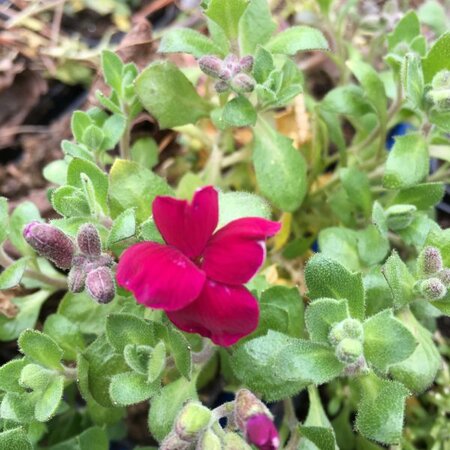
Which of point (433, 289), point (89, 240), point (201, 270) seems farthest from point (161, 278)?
point (433, 289)

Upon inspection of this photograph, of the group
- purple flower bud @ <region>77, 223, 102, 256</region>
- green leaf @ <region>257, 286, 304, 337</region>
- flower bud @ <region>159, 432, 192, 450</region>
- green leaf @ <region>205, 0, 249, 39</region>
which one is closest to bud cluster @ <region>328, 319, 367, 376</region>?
green leaf @ <region>257, 286, 304, 337</region>

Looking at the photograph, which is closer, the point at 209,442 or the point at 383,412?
the point at 209,442

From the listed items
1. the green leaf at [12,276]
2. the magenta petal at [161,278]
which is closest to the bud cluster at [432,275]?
the magenta petal at [161,278]

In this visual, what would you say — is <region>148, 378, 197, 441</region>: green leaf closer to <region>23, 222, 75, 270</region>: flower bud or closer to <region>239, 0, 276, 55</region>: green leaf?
<region>23, 222, 75, 270</region>: flower bud

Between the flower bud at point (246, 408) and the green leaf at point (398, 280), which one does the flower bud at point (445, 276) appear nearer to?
the green leaf at point (398, 280)

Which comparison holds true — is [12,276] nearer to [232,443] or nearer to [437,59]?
[232,443]

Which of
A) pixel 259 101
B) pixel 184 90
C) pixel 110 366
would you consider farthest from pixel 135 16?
pixel 110 366

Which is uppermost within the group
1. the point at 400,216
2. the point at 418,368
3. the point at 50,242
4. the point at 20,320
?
the point at 50,242
